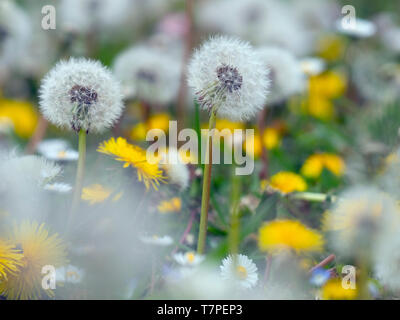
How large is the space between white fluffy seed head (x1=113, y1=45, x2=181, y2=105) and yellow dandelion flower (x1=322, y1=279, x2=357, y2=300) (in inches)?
29.7

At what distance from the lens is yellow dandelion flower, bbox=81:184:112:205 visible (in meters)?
0.81

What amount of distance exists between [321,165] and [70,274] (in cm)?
67

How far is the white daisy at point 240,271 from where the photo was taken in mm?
653

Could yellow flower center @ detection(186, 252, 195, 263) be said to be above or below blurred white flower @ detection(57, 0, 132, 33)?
below

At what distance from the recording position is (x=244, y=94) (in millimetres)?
679

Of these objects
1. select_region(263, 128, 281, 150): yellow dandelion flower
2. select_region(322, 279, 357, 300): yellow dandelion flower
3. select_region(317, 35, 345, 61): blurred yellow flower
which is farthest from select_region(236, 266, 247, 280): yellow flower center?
select_region(317, 35, 345, 61): blurred yellow flower

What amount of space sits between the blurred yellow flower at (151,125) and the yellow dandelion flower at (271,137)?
29 cm

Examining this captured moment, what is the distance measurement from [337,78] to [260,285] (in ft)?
3.95

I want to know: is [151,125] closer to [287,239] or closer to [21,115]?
[21,115]

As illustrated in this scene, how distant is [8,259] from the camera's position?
2.17 feet

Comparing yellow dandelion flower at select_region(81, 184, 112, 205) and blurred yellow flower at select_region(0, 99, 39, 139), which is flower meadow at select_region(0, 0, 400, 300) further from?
blurred yellow flower at select_region(0, 99, 39, 139)

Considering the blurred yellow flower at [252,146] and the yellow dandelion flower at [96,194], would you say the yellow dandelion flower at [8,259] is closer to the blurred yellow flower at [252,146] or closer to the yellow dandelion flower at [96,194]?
the yellow dandelion flower at [96,194]

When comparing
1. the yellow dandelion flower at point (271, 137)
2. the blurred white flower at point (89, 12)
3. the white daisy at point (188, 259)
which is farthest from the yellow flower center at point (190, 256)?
the blurred white flower at point (89, 12)

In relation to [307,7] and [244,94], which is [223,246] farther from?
[307,7]
